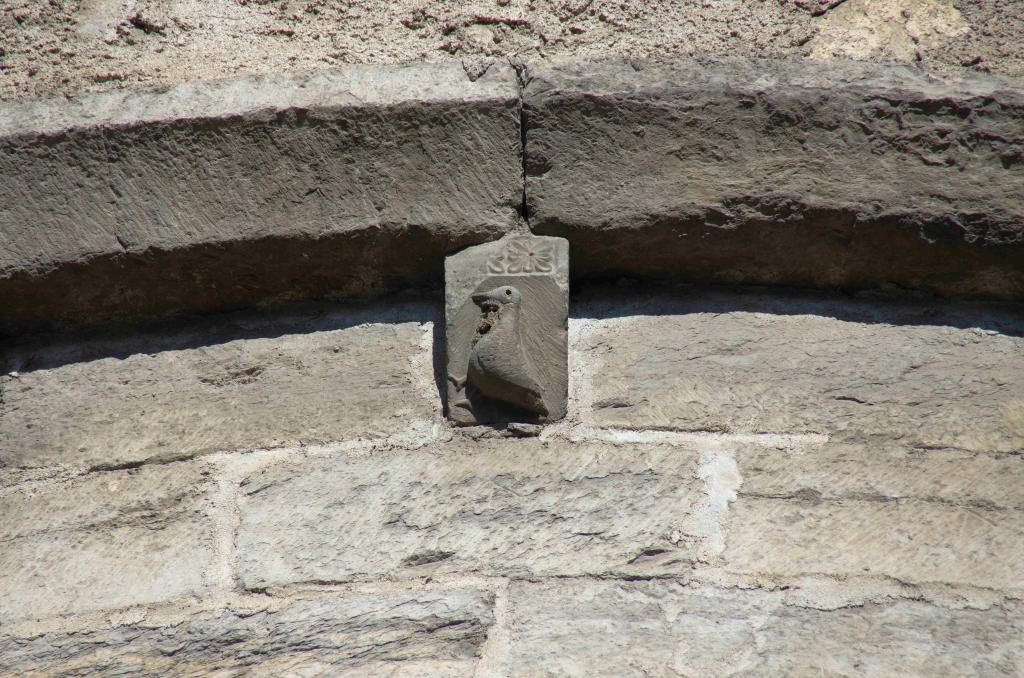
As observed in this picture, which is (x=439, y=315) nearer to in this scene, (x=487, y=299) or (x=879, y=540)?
(x=487, y=299)

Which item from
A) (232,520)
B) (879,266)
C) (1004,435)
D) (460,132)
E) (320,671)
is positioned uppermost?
(460,132)

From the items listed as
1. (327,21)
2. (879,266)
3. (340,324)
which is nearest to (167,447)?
(340,324)

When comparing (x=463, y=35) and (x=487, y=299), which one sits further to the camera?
(x=463, y=35)

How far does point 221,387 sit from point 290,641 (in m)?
0.47

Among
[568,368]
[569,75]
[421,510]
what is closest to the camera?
[421,510]

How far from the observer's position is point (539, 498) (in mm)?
1363

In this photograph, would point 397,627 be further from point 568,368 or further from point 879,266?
point 879,266

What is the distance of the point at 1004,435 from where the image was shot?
1.41m

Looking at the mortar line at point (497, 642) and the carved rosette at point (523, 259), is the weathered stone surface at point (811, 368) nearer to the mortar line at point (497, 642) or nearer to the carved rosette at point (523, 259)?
the carved rosette at point (523, 259)

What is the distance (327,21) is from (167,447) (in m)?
0.76

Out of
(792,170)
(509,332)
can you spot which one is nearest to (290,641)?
(509,332)

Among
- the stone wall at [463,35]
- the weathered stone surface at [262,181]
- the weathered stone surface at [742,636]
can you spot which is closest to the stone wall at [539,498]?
the weathered stone surface at [742,636]

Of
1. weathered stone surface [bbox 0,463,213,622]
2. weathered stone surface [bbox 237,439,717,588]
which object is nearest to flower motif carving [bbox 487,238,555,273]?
weathered stone surface [bbox 237,439,717,588]

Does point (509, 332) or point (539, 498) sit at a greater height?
point (509, 332)
